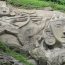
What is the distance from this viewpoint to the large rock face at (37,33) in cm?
735

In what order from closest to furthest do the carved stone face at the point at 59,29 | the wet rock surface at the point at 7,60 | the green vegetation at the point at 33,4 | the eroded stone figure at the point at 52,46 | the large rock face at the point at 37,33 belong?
the wet rock surface at the point at 7,60
the eroded stone figure at the point at 52,46
the large rock face at the point at 37,33
the carved stone face at the point at 59,29
the green vegetation at the point at 33,4

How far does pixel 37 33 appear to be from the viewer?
8.18 m

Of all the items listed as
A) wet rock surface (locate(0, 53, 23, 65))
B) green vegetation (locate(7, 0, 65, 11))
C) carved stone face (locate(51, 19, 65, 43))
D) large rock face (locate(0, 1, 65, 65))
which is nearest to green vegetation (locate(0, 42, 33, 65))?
large rock face (locate(0, 1, 65, 65))

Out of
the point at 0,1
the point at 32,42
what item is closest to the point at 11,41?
the point at 32,42

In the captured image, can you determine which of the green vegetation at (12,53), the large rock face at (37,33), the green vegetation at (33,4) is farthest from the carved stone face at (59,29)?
the green vegetation at (33,4)

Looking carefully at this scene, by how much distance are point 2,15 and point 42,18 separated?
2.89ft

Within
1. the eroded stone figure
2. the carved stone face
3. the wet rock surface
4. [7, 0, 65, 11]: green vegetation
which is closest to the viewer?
the wet rock surface

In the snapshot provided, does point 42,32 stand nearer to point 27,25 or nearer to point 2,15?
point 27,25

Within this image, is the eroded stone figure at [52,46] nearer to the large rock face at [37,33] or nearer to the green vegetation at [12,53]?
the large rock face at [37,33]

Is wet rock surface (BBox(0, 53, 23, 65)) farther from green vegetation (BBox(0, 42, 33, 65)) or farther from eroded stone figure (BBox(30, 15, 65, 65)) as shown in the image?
eroded stone figure (BBox(30, 15, 65, 65))

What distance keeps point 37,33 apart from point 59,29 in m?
0.56

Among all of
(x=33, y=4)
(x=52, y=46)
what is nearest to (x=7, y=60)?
(x=52, y=46)

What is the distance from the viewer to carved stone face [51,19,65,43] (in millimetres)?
7674

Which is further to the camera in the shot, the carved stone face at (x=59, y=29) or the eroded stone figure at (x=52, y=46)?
the carved stone face at (x=59, y=29)
